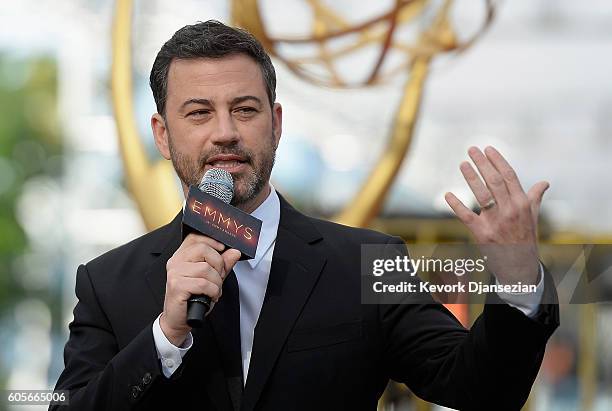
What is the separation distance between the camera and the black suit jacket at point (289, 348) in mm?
2600

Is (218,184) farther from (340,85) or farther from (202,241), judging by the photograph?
(340,85)

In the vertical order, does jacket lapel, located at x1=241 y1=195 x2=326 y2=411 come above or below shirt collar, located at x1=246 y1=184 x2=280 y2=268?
below

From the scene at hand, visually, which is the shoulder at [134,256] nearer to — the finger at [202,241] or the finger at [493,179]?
the finger at [202,241]

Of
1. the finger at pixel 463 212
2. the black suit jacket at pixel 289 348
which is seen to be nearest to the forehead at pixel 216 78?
the black suit jacket at pixel 289 348

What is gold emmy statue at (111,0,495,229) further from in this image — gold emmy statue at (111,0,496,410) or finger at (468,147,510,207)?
finger at (468,147,510,207)

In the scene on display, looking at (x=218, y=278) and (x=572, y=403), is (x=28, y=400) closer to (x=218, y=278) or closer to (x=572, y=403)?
(x=218, y=278)

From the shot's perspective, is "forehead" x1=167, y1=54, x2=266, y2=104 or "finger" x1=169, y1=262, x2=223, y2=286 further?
Result: "forehead" x1=167, y1=54, x2=266, y2=104

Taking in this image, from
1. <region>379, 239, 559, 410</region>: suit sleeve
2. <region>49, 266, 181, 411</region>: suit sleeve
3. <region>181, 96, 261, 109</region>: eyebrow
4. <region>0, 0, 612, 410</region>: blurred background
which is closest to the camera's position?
<region>379, 239, 559, 410</region>: suit sleeve

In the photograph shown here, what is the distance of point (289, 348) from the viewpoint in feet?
9.15

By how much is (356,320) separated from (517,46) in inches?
683

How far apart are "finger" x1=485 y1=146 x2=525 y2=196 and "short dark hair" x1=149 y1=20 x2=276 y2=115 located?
771 millimetres

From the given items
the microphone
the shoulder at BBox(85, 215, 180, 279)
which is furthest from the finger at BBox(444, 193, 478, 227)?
the shoulder at BBox(85, 215, 180, 279)

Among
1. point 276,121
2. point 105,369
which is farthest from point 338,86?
point 105,369

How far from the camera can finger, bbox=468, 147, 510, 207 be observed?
2377 mm
